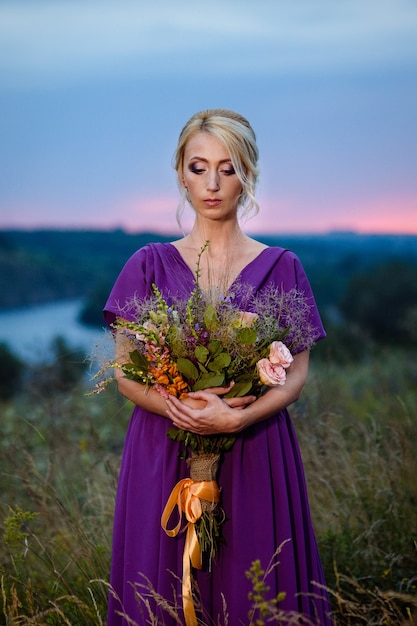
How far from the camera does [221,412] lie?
284 centimetres

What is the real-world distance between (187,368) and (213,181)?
91cm

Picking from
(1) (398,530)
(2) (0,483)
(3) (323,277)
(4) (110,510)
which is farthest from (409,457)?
(3) (323,277)

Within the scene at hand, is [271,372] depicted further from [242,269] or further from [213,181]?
[213,181]

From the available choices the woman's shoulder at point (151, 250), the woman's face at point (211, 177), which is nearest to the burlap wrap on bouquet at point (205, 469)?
the woman's shoulder at point (151, 250)

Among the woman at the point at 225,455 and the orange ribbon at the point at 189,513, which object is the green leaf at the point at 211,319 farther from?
the orange ribbon at the point at 189,513

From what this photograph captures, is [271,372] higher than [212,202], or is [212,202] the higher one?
[212,202]

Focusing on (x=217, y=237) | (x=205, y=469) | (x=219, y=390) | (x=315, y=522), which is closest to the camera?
(x=219, y=390)

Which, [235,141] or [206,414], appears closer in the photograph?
[206,414]

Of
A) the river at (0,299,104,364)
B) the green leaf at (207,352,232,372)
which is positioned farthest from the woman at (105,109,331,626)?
the river at (0,299,104,364)

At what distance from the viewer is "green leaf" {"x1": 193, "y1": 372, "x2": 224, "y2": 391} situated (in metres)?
2.80

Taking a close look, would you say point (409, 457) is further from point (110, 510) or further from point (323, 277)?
point (323, 277)

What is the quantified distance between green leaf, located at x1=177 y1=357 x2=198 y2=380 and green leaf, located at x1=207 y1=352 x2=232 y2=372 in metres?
0.06

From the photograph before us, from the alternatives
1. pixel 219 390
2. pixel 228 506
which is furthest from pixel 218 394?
pixel 228 506

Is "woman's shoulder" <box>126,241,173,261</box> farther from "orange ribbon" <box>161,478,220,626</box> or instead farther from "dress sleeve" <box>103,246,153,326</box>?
"orange ribbon" <box>161,478,220,626</box>
